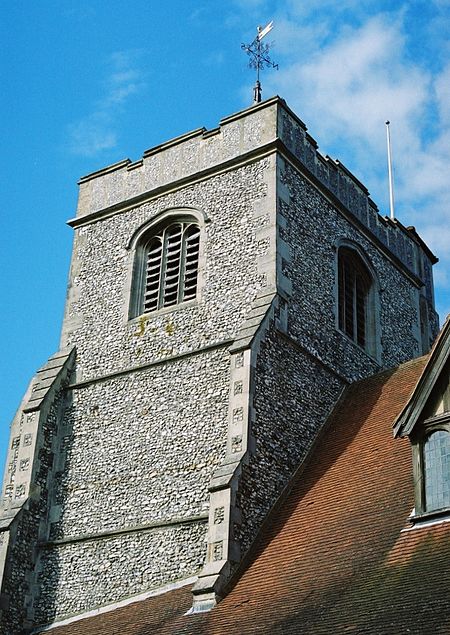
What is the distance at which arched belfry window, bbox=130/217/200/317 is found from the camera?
57.1 ft

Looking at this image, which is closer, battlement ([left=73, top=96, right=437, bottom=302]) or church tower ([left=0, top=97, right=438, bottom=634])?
church tower ([left=0, top=97, right=438, bottom=634])

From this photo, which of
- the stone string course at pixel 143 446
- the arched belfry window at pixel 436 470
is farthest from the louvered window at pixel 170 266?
the arched belfry window at pixel 436 470

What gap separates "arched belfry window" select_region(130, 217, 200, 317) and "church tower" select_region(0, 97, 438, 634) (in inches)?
1.4

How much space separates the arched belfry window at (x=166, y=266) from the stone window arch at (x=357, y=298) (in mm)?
2685

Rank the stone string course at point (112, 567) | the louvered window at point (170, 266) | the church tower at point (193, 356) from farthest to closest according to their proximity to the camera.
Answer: the louvered window at point (170, 266)
the church tower at point (193, 356)
the stone string course at point (112, 567)

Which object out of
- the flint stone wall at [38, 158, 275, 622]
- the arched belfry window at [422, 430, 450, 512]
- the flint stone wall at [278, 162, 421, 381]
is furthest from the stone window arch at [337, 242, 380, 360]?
the arched belfry window at [422, 430, 450, 512]

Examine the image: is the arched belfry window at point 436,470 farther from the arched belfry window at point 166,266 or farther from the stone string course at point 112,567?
the arched belfry window at point 166,266

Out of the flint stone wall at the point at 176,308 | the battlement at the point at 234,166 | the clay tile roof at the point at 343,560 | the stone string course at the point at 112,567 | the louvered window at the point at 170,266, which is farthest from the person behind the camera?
the battlement at the point at 234,166

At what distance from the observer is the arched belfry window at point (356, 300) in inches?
713

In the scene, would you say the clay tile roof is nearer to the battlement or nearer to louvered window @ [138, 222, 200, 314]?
louvered window @ [138, 222, 200, 314]

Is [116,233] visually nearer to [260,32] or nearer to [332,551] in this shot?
[260,32]

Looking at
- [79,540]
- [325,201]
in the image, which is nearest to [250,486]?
[79,540]

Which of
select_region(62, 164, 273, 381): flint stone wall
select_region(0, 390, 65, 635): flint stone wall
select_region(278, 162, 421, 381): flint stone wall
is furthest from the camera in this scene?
select_region(278, 162, 421, 381): flint stone wall

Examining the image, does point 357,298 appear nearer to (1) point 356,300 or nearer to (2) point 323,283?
(1) point 356,300
